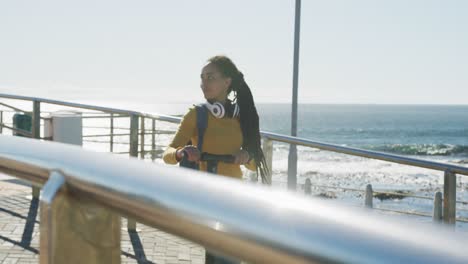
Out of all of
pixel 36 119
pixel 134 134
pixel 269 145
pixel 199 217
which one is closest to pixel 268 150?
pixel 269 145

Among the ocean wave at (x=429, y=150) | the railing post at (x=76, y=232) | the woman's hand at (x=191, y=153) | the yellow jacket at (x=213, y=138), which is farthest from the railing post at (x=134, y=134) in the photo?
the ocean wave at (x=429, y=150)

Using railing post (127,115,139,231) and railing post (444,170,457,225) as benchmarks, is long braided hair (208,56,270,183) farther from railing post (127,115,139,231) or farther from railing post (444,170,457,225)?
railing post (127,115,139,231)

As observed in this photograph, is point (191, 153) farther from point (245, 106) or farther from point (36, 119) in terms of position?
point (36, 119)

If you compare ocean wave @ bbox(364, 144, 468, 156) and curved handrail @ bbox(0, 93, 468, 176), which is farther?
ocean wave @ bbox(364, 144, 468, 156)

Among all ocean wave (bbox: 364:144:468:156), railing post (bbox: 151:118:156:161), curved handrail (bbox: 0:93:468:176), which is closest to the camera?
curved handrail (bbox: 0:93:468:176)

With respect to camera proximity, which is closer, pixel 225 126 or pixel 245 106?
pixel 225 126

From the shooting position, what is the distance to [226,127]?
3324 millimetres

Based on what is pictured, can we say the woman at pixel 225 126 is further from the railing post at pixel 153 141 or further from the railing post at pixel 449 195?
the railing post at pixel 153 141

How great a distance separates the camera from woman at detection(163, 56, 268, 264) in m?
3.28

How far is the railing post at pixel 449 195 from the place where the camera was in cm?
361

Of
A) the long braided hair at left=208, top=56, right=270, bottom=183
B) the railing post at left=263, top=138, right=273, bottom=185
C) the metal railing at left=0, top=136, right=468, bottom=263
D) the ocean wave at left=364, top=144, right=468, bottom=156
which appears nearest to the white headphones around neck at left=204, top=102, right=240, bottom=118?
the long braided hair at left=208, top=56, right=270, bottom=183

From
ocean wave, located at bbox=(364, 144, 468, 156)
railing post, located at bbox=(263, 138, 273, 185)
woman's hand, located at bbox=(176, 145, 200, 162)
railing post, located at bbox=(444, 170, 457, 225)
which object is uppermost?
woman's hand, located at bbox=(176, 145, 200, 162)

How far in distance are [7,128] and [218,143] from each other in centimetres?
563

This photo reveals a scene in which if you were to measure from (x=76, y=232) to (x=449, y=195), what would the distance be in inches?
127
